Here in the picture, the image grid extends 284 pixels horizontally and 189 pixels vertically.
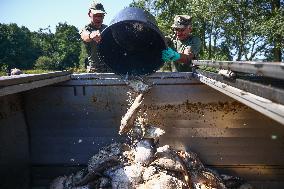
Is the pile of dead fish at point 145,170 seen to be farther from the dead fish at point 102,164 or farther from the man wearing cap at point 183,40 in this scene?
the man wearing cap at point 183,40

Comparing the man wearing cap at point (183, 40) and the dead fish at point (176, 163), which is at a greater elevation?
the man wearing cap at point (183, 40)

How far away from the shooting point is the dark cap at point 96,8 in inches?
247

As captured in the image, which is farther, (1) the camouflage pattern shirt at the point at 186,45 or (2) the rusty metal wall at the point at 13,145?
(1) the camouflage pattern shirt at the point at 186,45

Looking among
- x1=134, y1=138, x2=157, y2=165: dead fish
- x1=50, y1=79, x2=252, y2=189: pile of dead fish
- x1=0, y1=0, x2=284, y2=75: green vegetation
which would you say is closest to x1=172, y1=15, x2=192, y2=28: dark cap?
x1=50, y1=79, x2=252, y2=189: pile of dead fish

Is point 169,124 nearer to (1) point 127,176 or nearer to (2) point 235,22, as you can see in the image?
(1) point 127,176

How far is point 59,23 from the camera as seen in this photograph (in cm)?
8569

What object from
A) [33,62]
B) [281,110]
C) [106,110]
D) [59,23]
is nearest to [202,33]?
[106,110]

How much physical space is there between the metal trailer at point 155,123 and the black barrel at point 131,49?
29cm

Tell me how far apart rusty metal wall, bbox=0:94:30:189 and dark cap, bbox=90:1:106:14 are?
2158mm

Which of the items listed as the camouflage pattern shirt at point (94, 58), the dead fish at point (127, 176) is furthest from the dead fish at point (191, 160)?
the camouflage pattern shirt at point (94, 58)

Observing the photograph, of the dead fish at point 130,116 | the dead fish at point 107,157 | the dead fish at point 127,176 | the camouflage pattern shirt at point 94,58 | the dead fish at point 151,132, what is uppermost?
the camouflage pattern shirt at point 94,58

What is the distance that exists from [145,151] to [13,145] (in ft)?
6.41

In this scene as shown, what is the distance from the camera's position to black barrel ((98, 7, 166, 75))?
5.02 metres

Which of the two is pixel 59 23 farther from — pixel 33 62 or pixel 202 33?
pixel 202 33
